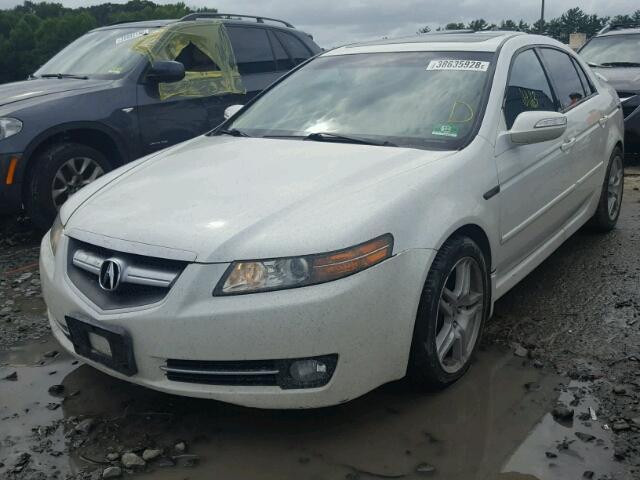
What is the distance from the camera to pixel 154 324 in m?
2.52

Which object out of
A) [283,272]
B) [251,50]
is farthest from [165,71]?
[283,272]

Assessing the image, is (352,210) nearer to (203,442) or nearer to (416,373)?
(416,373)

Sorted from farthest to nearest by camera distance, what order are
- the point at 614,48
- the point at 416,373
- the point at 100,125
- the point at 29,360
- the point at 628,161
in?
the point at 614,48 → the point at 628,161 → the point at 100,125 → the point at 29,360 → the point at 416,373

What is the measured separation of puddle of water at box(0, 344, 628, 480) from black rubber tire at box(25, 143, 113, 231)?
241cm

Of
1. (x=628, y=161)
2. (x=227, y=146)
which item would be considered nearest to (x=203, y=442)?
(x=227, y=146)

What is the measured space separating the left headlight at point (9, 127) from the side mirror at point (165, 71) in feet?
4.13

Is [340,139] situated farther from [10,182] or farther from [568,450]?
[10,182]

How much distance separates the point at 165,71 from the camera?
5.93 m

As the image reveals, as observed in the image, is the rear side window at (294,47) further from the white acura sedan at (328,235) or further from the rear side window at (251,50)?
the white acura sedan at (328,235)

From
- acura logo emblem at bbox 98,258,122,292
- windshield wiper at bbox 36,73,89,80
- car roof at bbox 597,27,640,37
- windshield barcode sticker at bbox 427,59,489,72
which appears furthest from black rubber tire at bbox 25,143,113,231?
car roof at bbox 597,27,640,37

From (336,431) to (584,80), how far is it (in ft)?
11.6

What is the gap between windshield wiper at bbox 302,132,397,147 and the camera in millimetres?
3426

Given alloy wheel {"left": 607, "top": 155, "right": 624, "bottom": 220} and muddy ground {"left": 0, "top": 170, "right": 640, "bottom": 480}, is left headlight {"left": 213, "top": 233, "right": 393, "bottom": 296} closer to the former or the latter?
muddy ground {"left": 0, "top": 170, "right": 640, "bottom": 480}

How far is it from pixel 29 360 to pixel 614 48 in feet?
29.9
